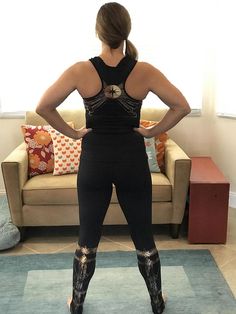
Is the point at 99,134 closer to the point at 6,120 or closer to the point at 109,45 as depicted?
the point at 109,45

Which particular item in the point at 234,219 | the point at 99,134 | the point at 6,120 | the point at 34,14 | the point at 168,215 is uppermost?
the point at 34,14

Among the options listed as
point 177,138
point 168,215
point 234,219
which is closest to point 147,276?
point 168,215

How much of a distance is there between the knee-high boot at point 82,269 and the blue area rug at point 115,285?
0.18 meters

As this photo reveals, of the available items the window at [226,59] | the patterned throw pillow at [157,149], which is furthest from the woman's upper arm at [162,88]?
the window at [226,59]

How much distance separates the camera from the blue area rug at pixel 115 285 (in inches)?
85.7

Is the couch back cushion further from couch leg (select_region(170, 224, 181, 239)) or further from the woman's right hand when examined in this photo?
the woman's right hand

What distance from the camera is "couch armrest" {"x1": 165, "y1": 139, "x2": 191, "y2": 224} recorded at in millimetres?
2750

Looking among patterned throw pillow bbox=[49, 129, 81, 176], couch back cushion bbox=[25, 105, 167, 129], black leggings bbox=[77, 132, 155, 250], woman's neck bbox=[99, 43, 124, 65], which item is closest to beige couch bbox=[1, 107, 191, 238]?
patterned throw pillow bbox=[49, 129, 81, 176]

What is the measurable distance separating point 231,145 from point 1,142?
199 centimetres

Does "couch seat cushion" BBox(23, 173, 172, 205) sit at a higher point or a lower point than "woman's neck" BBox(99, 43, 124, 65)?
lower

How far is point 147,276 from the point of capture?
2004 millimetres

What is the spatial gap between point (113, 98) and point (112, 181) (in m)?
0.38

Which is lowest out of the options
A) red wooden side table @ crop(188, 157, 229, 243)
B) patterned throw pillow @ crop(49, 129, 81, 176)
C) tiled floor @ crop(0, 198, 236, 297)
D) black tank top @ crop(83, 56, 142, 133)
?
tiled floor @ crop(0, 198, 236, 297)

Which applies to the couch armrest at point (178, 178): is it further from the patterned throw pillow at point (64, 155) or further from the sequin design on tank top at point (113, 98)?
the sequin design on tank top at point (113, 98)
